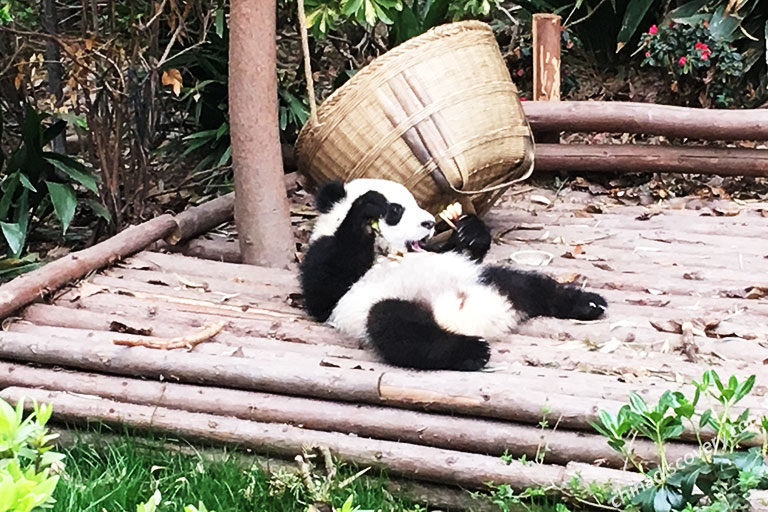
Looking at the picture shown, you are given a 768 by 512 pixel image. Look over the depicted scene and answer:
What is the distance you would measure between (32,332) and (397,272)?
1.16 metres

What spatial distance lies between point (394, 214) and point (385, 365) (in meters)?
0.66

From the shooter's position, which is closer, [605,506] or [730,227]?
[605,506]

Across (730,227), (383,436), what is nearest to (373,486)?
(383,436)

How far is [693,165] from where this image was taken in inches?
184

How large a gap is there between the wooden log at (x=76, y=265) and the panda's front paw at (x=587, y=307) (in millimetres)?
1762

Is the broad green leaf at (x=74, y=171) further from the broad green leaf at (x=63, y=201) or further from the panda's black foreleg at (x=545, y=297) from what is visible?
the panda's black foreleg at (x=545, y=297)

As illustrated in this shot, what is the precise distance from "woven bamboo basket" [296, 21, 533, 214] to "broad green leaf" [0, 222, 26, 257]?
1203mm

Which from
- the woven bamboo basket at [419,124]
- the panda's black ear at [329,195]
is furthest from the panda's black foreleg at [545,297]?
the woven bamboo basket at [419,124]

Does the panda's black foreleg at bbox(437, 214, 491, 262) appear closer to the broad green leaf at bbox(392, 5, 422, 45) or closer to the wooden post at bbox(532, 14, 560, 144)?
the wooden post at bbox(532, 14, 560, 144)

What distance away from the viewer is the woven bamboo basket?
3578mm

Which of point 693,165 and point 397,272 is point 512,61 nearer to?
point 693,165

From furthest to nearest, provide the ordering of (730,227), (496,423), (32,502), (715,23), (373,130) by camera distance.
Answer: (715,23)
(730,227)
(373,130)
(496,423)
(32,502)

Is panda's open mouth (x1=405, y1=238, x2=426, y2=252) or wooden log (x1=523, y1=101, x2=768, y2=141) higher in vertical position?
wooden log (x1=523, y1=101, x2=768, y2=141)

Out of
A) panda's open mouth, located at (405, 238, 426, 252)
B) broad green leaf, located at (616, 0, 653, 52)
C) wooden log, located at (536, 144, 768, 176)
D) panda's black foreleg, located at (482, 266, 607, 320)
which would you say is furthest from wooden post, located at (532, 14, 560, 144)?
panda's black foreleg, located at (482, 266, 607, 320)
